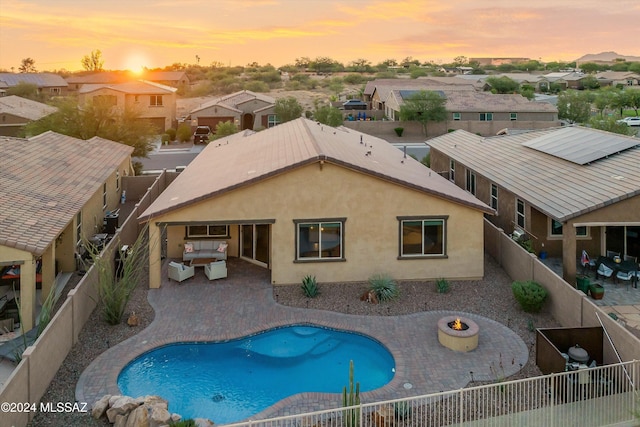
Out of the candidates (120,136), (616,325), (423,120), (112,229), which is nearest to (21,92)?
(120,136)

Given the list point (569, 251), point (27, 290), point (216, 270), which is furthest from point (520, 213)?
point (27, 290)

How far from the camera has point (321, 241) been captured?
829 inches

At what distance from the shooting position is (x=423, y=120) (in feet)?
218

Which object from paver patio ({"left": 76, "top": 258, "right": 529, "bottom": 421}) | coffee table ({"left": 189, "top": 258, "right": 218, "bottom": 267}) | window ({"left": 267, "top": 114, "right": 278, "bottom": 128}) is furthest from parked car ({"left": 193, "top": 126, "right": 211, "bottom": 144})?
paver patio ({"left": 76, "top": 258, "right": 529, "bottom": 421})

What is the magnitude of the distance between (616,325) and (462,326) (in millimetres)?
4088

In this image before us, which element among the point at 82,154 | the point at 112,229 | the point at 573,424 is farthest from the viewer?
the point at 82,154

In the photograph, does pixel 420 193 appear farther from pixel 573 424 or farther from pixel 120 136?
pixel 120 136

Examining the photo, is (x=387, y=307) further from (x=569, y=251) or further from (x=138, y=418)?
A: (x=138, y=418)

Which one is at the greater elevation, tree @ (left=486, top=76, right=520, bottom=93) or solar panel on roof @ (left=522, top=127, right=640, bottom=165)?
tree @ (left=486, top=76, right=520, bottom=93)

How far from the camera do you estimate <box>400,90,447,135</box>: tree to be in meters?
65.6

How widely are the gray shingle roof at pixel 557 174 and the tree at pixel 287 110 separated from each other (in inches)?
1396

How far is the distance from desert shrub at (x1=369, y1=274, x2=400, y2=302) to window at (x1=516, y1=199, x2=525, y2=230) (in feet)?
Answer: 23.5

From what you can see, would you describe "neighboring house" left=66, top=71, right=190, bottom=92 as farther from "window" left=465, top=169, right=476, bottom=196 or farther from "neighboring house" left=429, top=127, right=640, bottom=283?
"neighboring house" left=429, top=127, right=640, bottom=283

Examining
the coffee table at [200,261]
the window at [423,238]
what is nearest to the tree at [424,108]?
the window at [423,238]
